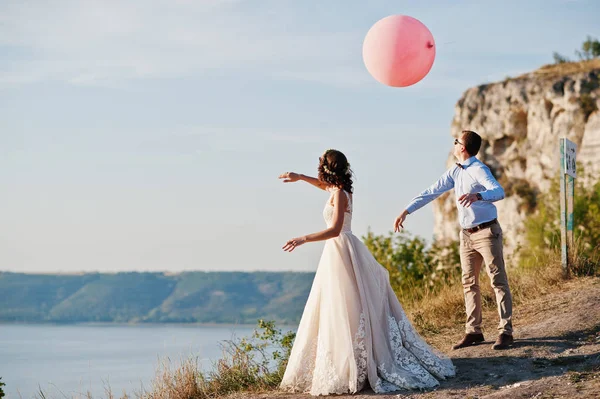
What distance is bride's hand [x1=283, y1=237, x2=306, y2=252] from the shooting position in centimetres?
566

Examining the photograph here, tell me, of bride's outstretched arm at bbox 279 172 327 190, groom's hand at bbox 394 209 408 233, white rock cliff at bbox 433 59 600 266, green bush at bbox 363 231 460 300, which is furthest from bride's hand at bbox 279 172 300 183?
white rock cliff at bbox 433 59 600 266

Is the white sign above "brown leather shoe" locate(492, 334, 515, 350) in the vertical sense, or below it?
above

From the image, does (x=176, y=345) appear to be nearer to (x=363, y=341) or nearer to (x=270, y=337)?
(x=270, y=337)

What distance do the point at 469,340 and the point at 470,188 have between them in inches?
64.9

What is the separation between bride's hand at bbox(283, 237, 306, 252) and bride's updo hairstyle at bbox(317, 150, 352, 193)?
0.61m

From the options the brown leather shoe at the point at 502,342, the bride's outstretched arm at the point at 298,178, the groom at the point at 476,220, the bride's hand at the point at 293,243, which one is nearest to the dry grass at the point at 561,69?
A: the groom at the point at 476,220

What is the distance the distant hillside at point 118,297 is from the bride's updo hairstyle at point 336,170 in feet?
204

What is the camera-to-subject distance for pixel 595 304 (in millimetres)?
8391

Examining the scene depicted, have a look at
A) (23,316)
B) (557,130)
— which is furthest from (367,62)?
(23,316)

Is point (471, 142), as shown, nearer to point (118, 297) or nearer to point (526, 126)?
point (526, 126)

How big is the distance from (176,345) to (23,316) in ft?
267

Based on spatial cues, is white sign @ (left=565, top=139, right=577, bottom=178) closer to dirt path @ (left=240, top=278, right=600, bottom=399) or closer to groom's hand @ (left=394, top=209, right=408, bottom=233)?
dirt path @ (left=240, top=278, right=600, bottom=399)

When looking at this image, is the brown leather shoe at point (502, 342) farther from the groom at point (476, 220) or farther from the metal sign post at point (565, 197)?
the metal sign post at point (565, 197)

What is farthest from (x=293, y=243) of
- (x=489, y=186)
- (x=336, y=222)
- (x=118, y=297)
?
(x=118, y=297)
